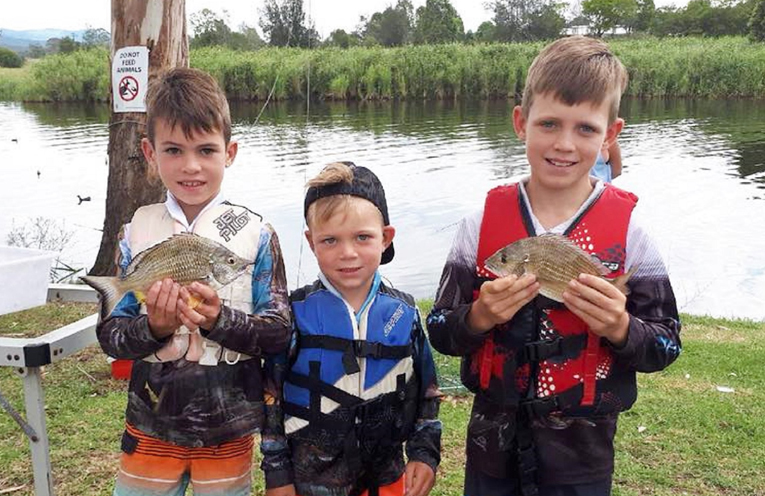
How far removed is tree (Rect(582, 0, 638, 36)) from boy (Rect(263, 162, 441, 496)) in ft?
274

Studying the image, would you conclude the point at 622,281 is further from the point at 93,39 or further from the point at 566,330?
the point at 93,39

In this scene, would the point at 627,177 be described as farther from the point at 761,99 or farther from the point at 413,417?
the point at 761,99

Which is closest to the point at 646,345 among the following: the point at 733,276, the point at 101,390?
the point at 101,390

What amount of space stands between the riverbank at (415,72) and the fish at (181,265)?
29.7 metres

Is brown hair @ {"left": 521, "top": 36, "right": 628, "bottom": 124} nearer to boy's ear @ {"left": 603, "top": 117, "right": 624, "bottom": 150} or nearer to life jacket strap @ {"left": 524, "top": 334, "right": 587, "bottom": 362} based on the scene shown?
boy's ear @ {"left": 603, "top": 117, "right": 624, "bottom": 150}

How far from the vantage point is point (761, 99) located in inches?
1298

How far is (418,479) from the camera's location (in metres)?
2.70

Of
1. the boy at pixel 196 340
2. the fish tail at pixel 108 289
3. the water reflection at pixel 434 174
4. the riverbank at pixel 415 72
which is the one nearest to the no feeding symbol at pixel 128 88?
the boy at pixel 196 340

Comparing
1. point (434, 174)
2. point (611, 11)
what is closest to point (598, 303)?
point (434, 174)

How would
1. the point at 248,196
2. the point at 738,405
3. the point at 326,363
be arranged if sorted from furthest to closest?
the point at 248,196 < the point at 738,405 < the point at 326,363

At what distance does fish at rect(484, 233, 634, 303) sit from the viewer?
7.52 ft

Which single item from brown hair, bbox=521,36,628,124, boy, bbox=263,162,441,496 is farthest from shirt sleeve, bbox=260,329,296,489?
brown hair, bbox=521,36,628,124

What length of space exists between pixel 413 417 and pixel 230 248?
100 centimetres

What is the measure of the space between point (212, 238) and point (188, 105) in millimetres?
534
